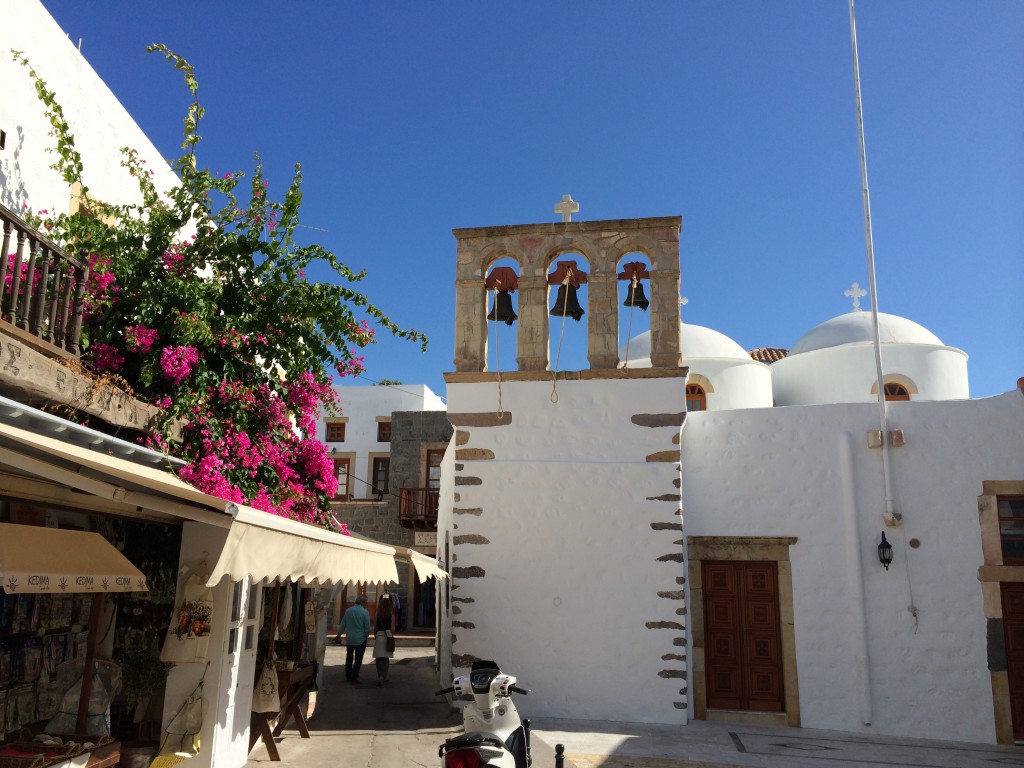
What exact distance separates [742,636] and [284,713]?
530 cm

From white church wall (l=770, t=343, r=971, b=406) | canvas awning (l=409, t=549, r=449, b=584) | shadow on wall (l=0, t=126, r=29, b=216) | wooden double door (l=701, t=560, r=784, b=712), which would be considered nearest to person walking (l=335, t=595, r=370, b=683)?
canvas awning (l=409, t=549, r=449, b=584)

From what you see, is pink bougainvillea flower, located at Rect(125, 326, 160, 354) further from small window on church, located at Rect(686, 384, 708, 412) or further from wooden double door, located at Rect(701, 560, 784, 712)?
small window on church, located at Rect(686, 384, 708, 412)

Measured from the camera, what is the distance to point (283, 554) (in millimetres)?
4328

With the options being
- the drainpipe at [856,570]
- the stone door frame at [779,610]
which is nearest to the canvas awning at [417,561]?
the stone door frame at [779,610]

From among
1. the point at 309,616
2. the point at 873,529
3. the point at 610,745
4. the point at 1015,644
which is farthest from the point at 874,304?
the point at 309,616

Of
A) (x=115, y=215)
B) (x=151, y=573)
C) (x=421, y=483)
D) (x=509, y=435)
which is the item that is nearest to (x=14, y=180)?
(x=115, y=215)

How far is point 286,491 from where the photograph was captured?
7398 mm

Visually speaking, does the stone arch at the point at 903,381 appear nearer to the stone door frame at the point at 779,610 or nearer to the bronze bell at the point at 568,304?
the stone door frame at the point at 779,610

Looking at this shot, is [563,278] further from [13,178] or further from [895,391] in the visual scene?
[895,391]

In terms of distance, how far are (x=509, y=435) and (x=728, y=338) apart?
19.9 feet

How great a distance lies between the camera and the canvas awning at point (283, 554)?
3.84 m

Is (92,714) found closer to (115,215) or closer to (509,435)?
(115,215)

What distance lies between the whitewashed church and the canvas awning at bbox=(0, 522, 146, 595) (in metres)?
5.65

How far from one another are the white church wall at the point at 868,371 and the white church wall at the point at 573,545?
4.71m
